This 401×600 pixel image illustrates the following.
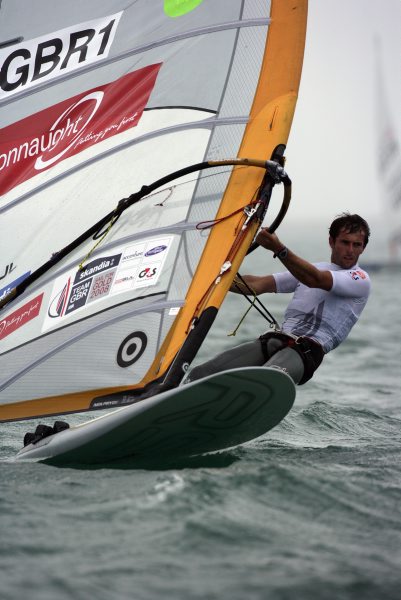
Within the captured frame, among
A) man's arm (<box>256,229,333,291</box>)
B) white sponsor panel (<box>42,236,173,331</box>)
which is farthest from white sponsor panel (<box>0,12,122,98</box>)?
man's arm (<box>256,229,333,291</box>)

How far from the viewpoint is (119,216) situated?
503 centimetres

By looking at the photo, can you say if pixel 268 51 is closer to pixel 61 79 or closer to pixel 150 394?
pixel 61 79

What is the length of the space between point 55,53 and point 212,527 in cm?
274

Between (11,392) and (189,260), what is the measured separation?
1170 millimetres

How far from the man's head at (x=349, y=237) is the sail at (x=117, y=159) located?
0.47m

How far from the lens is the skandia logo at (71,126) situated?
202 inches

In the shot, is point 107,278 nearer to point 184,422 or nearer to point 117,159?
point 117,159

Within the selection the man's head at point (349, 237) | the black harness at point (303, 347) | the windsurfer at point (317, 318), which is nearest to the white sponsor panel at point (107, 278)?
the windsurfer at point (317, 318)

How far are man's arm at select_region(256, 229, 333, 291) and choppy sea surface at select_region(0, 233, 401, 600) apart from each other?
0.90 metres

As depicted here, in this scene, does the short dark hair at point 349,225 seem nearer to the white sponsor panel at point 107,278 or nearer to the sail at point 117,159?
the sail at point 117,159

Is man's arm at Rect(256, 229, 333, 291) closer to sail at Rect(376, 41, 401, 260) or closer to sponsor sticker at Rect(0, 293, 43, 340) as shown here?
sponsor sticker at Rect(0, 293, 43, 340)

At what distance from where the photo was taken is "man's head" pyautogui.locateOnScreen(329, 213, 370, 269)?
197 inches

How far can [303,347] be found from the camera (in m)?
4.92

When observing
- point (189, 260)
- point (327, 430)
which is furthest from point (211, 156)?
point (327, 430)
